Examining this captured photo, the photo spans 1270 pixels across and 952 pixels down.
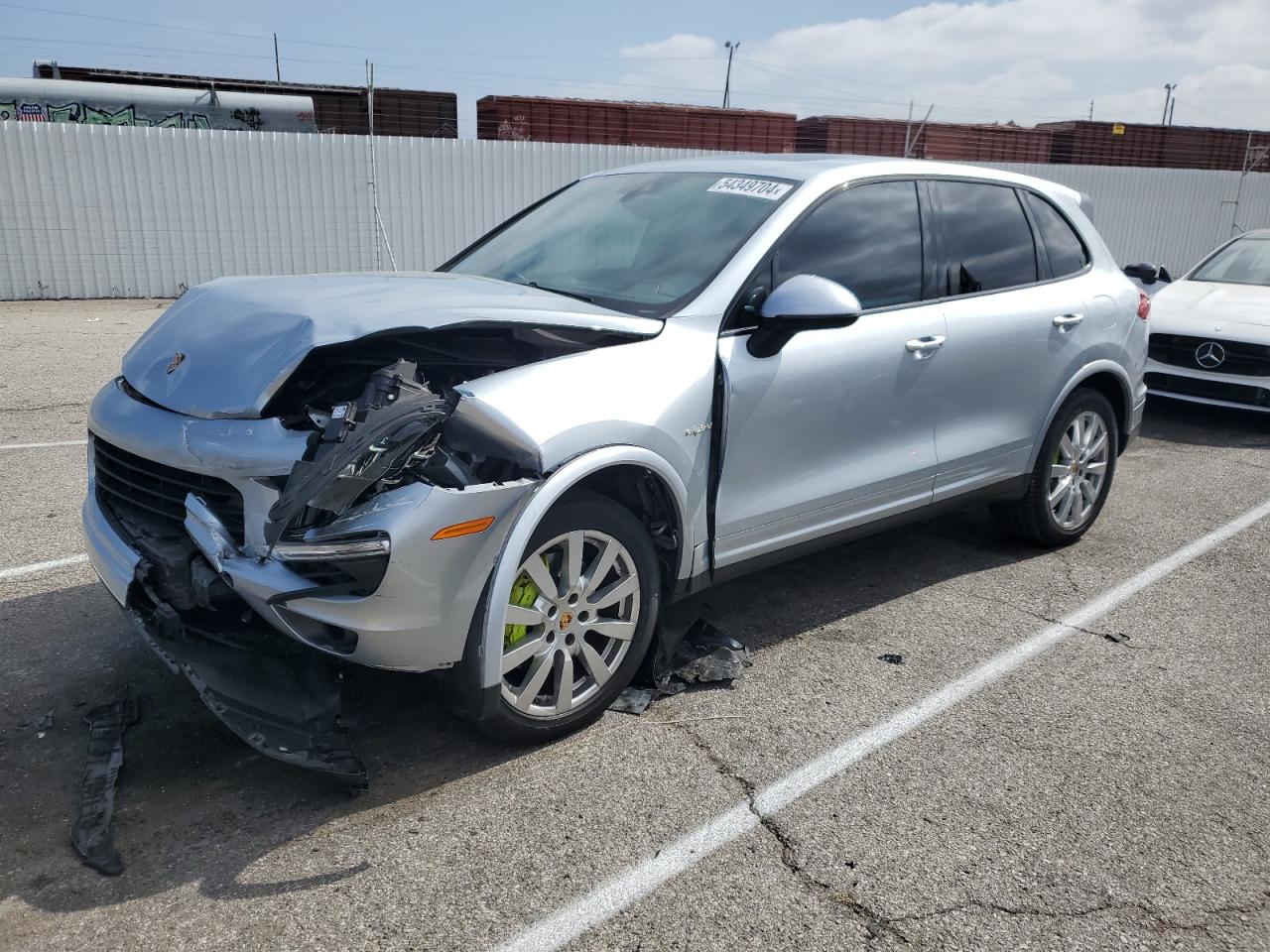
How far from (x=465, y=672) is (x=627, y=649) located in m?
0.63

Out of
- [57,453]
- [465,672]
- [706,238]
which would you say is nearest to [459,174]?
[57,453]

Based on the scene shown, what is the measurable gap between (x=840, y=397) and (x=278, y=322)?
204 cm

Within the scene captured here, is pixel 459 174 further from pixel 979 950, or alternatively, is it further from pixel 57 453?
pixel 979 950

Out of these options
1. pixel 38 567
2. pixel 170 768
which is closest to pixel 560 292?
pixel 170 768

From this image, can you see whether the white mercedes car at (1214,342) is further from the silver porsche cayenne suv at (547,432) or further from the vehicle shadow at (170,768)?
the vehicle shadow at (170,768)

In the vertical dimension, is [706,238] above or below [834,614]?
above

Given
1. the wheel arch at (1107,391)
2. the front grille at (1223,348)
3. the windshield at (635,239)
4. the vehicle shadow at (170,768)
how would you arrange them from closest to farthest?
the vehicle shadow at (170,768), the windshield at (635,239), the wheel arch at (1107,391), the front grille at (1223,348)

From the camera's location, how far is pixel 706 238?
389cm

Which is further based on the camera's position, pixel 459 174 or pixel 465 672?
pixel 459 174

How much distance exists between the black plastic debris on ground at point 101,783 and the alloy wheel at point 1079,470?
4220 millimetres

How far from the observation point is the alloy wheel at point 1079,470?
5.19 meters

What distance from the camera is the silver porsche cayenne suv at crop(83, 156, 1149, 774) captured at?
281 centimetres

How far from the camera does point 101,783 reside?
116 inches

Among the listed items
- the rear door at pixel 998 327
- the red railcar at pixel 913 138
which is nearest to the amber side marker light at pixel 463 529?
the rear door at pixel 998 327
